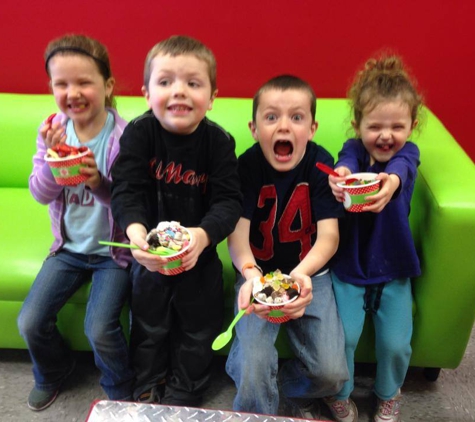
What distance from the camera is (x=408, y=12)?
199cm

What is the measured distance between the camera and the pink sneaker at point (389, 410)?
5.05 ft

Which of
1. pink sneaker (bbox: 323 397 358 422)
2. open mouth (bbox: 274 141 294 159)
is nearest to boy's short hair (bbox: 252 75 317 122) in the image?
open mouth (bbox: 274 141 294 159)

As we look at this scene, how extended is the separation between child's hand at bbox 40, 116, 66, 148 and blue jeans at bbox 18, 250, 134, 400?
0.39 m

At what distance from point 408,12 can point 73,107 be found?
4.56ft

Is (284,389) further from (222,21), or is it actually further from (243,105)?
(222,21)

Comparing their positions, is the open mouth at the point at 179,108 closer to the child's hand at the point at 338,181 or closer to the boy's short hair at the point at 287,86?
the boy's short hair at the point at 287,86

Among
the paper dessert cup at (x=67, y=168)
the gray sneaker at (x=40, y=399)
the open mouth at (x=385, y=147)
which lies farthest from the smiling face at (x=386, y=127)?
the gray sneaker at (x=40, y=399)

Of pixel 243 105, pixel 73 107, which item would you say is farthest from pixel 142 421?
pixel 243 105

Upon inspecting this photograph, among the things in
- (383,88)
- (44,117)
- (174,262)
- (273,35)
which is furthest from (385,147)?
(44,117)

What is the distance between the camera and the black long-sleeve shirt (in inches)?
52.5

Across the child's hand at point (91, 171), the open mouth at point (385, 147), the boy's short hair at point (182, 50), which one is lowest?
the child's hand at point (91, 171)

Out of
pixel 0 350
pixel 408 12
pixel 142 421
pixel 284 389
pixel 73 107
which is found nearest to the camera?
pixel 142 421

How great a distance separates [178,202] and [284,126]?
367mm

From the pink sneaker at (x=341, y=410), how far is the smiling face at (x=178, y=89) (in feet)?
3.12
